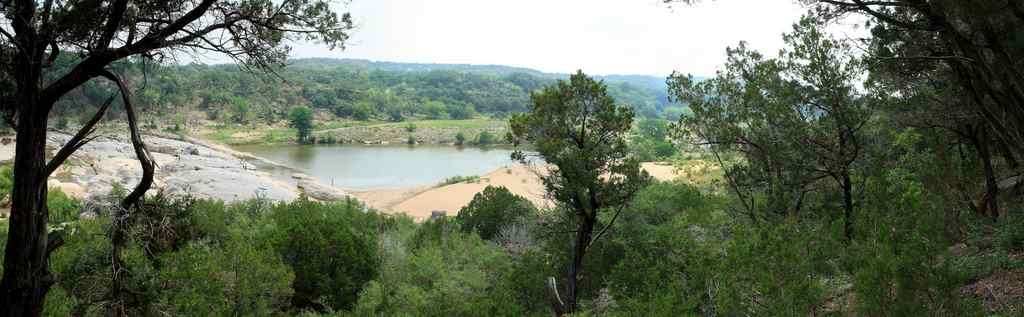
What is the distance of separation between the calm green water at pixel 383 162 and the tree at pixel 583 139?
125 ft

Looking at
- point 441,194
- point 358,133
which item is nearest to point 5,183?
point 441,194

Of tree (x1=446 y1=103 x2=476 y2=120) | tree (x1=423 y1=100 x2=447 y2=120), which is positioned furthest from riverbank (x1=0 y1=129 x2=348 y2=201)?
tree (x1=446 y1=103 x2=476 y2=120)

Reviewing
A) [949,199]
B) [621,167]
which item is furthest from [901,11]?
[621,167]

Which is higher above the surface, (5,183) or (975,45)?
(975,45)

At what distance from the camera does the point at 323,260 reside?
1462 cm

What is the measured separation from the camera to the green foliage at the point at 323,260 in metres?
14.4

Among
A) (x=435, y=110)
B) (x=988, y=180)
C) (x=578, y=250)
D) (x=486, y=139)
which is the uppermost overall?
(x=988, y=180)

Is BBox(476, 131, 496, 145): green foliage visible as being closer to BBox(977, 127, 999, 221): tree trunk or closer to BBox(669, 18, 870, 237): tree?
BBox(669, 18, 870, 237): tree

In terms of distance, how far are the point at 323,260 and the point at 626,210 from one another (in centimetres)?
789

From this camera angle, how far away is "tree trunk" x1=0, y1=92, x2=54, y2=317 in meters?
4.81

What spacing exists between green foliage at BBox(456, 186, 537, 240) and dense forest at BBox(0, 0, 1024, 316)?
0.08m

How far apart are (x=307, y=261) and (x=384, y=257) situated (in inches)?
92.2

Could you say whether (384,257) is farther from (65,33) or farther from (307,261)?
(65,33)

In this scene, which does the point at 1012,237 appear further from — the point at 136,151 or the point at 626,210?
the point at 136,151
